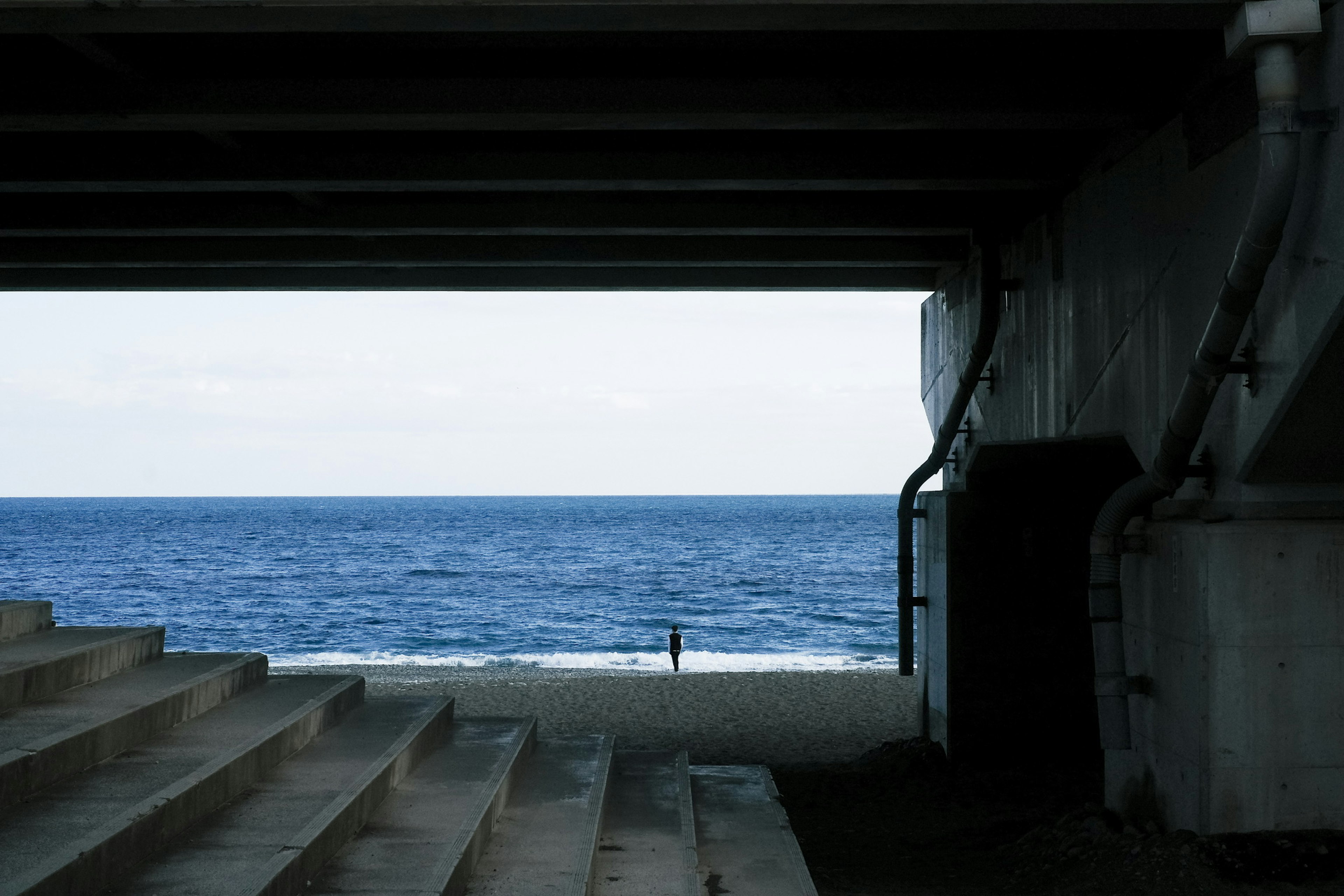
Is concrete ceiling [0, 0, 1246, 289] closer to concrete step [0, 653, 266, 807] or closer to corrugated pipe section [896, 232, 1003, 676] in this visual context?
corrugated pipe section [896, 232, 1003, 676]

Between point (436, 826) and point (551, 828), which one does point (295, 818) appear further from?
point (551, 828)

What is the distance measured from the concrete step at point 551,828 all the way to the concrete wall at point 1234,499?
12.1 ft

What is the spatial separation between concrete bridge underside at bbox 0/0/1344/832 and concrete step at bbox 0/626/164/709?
3.55m

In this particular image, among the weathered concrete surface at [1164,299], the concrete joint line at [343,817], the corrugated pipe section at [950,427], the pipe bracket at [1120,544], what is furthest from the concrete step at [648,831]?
the corrugated pipe section at [950,427]

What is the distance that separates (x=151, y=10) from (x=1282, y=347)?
6.11 meters

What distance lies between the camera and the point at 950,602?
478 inches

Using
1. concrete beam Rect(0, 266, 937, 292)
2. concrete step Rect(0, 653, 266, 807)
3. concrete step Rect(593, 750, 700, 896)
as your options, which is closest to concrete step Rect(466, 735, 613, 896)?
concrete step Rect(593, 750, 700, 896)

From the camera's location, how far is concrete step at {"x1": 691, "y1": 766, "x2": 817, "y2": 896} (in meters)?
6.39

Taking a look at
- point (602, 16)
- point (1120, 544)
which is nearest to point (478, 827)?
point (602, 16)

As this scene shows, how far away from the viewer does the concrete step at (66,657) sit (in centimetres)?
659

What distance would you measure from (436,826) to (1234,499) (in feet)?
16.6

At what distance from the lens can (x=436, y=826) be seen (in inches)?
239

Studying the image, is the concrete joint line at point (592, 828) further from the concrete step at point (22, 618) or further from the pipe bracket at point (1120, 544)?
the concrete step at point (22, 618)

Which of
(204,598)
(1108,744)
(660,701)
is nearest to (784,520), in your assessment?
(204,598)
